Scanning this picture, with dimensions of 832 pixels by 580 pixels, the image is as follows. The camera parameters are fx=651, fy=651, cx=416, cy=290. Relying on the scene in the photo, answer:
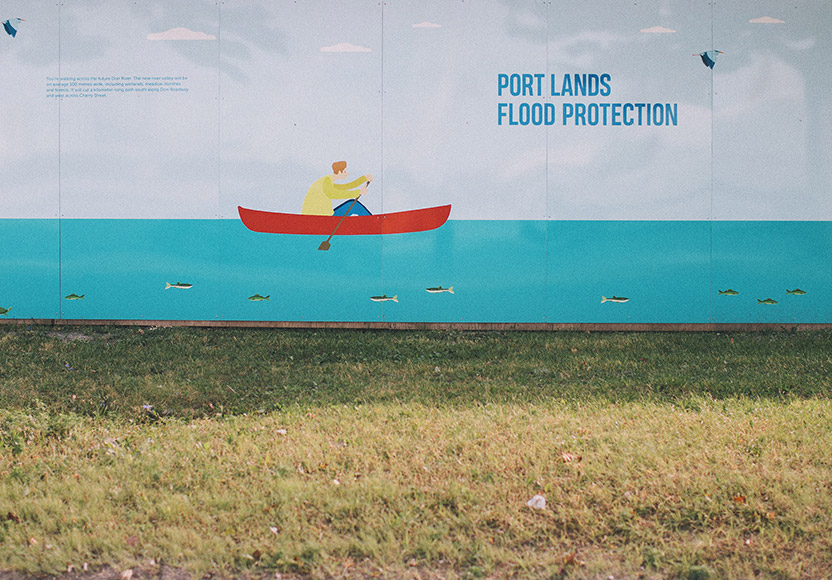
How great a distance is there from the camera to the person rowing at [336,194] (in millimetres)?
6211

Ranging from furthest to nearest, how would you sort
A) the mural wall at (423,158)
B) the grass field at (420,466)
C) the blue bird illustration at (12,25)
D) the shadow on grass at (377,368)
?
the blue bird illustration at (12,25)
the mural wall at (423,158)
the shadow on grass at (377,368)
the grass field at (420,466)

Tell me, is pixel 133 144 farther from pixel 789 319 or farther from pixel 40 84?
pixel 789 319

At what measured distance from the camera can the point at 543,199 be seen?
20.4ft

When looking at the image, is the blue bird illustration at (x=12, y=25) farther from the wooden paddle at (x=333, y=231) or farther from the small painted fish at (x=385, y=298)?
the small painted fish at (x=385, y=298)

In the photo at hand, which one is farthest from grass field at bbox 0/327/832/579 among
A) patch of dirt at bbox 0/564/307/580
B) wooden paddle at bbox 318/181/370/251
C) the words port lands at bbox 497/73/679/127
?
the words port lands at bbox 497/73/679/127

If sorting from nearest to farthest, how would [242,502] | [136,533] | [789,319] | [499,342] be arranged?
[136,533], [242,502], [499,342], [789,319]

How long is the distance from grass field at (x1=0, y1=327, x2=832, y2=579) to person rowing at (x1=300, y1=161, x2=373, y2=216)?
169cm

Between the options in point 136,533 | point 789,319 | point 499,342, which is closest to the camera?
point 136,533

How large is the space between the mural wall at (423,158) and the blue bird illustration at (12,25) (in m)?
0.02

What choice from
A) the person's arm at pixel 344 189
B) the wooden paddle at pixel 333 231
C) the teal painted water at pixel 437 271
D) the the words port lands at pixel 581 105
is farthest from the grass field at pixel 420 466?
the the words port lands at pixel 581 105

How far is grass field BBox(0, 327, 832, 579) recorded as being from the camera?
245 cm

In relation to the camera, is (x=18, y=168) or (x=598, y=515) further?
(x=18, y=168)

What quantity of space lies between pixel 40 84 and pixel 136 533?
5.37m

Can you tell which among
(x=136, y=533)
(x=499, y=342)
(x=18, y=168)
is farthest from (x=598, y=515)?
(x=18, y=168)
